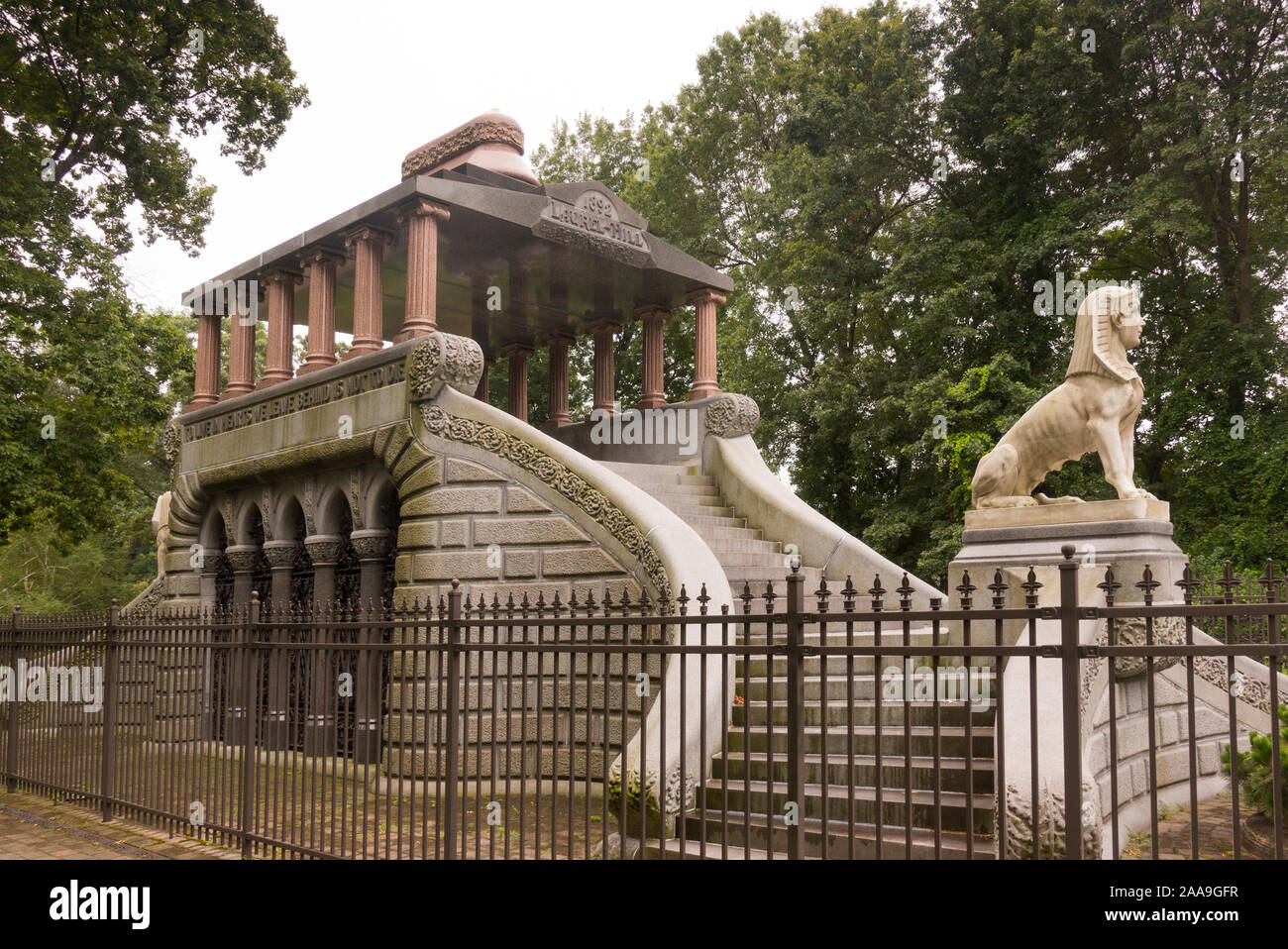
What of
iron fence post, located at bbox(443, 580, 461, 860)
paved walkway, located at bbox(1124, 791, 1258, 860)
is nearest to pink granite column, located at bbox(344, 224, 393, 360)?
iron fence post, located at bbox(443, 580, 461, 860)

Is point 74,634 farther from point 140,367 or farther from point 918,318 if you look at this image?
point 918,318

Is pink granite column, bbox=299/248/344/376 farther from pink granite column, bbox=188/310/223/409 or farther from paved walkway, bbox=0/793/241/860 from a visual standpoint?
paved walkway, bbox=0/793/241/860

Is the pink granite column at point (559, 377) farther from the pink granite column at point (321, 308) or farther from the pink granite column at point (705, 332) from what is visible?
the pink granite column at point (321, 308)

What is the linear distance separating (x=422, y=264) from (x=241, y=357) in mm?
5661

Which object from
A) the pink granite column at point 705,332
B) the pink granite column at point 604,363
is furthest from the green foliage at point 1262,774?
the pink granite column at point 604,363

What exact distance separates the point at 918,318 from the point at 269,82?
14.0 meters

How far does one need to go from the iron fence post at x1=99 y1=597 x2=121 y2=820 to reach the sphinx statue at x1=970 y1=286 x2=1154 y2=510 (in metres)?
8.06

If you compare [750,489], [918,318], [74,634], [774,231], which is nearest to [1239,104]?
[918,318]

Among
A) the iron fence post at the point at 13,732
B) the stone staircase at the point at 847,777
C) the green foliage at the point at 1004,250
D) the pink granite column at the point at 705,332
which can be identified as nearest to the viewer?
the stone staircase at the point at 847,777

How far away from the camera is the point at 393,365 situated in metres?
12.0

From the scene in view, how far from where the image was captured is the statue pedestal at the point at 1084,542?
299 inches

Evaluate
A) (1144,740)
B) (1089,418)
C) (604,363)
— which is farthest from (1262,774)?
(604,363)

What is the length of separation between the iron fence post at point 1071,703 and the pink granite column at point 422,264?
9.26 metres

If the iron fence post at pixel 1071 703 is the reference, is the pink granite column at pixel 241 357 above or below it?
above
